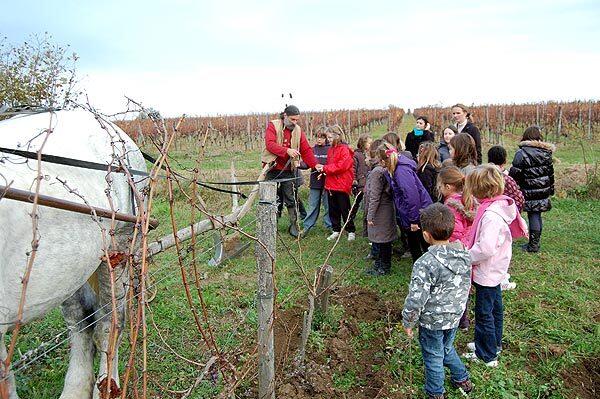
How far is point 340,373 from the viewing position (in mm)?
3256

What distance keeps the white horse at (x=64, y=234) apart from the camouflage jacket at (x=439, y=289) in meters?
1.73

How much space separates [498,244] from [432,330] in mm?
832

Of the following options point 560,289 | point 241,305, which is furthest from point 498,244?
point 241,305

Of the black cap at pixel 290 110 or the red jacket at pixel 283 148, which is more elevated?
the black cap at pixel 290 110

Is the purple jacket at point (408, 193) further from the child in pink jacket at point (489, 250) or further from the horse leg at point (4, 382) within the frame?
the horse leg at point (4, 382)

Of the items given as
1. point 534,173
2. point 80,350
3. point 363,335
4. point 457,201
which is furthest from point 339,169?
point 80,350

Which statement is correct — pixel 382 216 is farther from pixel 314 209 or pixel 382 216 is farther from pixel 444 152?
pixel 314 209

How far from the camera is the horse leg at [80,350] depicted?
294 cm

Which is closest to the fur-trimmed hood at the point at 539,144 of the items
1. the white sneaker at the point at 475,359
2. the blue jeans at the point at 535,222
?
the blue jeans at the point at 535,222

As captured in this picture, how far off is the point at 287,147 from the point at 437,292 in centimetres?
406

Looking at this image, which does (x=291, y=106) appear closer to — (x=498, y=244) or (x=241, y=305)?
(x=241, y=305)

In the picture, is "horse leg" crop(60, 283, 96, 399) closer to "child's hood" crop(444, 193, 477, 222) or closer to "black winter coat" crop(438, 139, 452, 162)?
"child's hood" crop(444, 193, 477, 222)

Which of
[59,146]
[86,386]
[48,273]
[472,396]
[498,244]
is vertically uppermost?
[59,146]

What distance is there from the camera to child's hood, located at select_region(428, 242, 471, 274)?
2801mm
